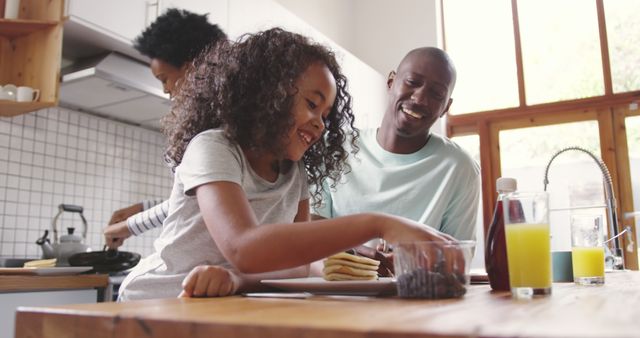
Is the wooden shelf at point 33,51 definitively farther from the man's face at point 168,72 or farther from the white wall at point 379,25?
the white wall at point 379,25

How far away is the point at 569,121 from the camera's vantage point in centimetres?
381

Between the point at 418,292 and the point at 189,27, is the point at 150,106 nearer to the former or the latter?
the point at 189,27

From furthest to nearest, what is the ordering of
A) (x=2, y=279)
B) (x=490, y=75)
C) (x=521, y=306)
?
(x=490, y=75) < (x=2, y=279) < (x=521, y=306)

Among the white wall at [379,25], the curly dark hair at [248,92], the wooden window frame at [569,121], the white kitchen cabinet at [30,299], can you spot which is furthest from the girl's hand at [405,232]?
the white wall at [379,25]

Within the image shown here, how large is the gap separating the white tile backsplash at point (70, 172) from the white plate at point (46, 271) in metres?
0.49

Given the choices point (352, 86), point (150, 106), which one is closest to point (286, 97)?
point (150, 106)

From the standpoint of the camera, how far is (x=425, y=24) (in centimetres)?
424

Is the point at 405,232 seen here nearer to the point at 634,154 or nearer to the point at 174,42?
the point at 174,42

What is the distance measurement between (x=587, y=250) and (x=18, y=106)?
6.40 ft

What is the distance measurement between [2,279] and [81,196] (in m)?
0.89

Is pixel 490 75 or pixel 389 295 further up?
pixel 490 75

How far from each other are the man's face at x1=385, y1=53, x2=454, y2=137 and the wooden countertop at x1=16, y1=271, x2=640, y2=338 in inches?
45.5

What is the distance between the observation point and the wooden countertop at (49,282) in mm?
1677

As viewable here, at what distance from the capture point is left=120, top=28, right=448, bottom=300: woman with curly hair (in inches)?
29.9
